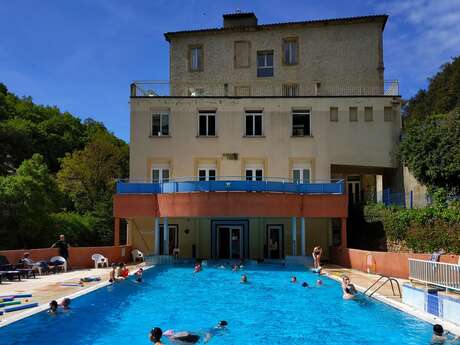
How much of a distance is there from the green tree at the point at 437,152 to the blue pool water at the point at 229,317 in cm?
913

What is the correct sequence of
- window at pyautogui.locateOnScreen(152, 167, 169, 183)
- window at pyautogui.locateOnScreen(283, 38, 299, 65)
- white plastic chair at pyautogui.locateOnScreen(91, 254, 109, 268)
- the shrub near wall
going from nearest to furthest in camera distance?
1. the shrub near wall
2. white plastic chair at pyautogui.locateOnScreen(91, 254, 109, 268)
3. window at pyautogui.locateOnScreen(152, 167, 169, 183)
4. window at pyautogui.locateOnScreen(283, 38, 299, 65)

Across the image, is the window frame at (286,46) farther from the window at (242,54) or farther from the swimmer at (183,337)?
the swimmer at (183,337)

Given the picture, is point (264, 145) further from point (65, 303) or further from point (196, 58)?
point (65, 303)

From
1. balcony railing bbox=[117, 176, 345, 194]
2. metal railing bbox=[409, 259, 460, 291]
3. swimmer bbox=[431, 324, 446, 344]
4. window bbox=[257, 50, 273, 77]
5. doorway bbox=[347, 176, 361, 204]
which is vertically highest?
window bbox=[257, 50, 273, 77]

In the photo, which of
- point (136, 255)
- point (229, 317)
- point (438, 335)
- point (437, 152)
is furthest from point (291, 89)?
point (438, 335)

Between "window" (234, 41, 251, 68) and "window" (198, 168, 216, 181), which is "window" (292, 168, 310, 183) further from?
"window" (234, 41, 251, 68)

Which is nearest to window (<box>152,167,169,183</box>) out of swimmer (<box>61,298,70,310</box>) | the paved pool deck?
the paved pool deck

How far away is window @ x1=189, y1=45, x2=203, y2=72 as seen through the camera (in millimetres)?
36594

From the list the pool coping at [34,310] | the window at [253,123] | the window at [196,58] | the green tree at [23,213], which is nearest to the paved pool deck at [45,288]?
the pool coping at [34,310]

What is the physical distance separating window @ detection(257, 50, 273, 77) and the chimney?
2836 millimetres

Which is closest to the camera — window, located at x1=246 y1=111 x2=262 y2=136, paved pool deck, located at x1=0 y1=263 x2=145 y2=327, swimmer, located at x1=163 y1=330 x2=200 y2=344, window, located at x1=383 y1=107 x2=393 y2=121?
swimmer, located at x1=163 y1=330 x2=200 y2=344

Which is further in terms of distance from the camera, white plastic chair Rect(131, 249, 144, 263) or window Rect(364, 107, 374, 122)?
window Rect(364, 107, 374, 122)

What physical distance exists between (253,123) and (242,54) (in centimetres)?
662

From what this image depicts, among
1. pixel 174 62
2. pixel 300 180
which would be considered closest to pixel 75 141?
pixel 174 62
